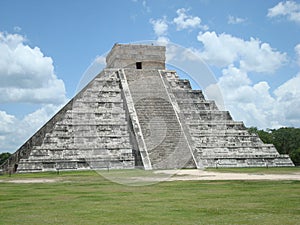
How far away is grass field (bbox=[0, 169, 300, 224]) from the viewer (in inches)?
263

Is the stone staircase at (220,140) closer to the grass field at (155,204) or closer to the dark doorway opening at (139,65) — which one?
the dark doorway opening at (139,65)

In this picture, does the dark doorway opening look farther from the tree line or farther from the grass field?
the grass field

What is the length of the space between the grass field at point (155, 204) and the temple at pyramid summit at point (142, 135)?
8.51 meters

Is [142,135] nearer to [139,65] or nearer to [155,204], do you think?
[139,65]

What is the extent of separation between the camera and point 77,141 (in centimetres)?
2095

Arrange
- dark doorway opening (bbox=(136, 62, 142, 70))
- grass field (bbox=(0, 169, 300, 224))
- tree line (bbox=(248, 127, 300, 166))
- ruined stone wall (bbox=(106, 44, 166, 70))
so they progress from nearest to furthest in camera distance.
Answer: grass field (bbox=(0, 169, 300, 224)) < ruined stone wall (bbox=(106, 44, 166, 70)) < dark doorway opening (bbox=(136, 62, 142, 70)) < tree line (bbox=(248, 127, 300, 166))

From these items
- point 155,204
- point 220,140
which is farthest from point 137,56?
point 155,204

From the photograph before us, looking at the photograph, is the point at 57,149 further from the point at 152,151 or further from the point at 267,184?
the point at 267,184

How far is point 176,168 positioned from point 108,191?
30.2ft

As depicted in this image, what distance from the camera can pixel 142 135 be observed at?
2145cm

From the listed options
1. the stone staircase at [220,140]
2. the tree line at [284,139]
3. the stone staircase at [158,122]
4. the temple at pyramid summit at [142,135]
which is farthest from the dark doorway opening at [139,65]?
the tree line at [284,139]

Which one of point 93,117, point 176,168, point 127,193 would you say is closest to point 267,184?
point 127,193

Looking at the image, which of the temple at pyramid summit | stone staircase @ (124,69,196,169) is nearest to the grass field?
the temple at pyramid summit

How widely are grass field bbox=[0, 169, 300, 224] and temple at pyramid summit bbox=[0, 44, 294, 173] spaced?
8.51m
